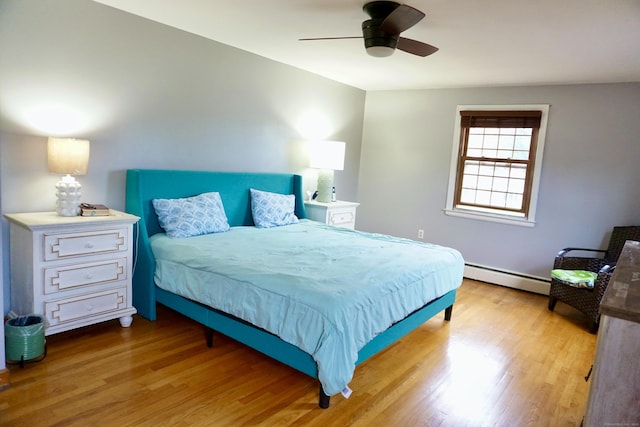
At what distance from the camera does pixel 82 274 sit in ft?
8.98

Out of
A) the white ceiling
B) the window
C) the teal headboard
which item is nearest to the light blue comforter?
the teal headboard

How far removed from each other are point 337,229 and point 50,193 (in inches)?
96.7

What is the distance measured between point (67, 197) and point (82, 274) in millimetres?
521

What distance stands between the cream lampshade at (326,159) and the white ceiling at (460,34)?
0.86 metres

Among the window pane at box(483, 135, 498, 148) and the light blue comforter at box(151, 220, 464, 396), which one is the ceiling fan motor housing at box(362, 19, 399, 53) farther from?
the window pane at box(483, 135, 498, 148)

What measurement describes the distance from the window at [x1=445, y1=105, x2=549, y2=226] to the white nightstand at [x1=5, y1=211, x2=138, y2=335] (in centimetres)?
386

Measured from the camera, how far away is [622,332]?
1256 mm

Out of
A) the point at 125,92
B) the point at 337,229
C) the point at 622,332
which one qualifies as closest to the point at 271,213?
the point at 337,229

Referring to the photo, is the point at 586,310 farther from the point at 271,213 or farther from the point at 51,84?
the point at 51,84

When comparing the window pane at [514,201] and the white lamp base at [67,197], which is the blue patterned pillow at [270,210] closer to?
the white lamp base at [67,197]

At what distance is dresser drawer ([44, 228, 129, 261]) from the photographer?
2572mm

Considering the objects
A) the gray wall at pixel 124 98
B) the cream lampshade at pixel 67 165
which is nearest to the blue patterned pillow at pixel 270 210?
the gray wall at pixel 124 98

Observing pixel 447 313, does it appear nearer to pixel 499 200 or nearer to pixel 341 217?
pixel 341 217

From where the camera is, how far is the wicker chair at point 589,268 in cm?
359
